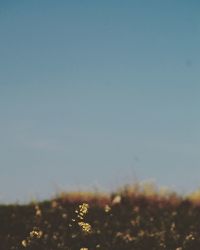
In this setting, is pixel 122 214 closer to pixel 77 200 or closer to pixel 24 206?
pixel 77 200

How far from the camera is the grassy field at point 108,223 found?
10.3m

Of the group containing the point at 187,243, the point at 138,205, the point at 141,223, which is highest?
the point at 138,205

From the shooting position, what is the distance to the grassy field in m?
10.3

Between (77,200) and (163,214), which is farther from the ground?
(77,200)

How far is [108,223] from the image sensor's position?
11.7 m

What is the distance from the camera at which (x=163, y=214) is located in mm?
12688

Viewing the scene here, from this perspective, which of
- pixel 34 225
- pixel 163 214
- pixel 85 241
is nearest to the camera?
pixel 85 241

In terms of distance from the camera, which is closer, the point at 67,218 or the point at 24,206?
the point at 67,218

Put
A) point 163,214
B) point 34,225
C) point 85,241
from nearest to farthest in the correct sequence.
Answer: point 85,241
point 34,225
point 163,214

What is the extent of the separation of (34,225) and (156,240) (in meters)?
2.45

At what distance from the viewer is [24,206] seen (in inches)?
530

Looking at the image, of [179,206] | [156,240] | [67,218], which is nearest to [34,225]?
[67,218]

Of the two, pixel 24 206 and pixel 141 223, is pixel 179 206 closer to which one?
pixel 141 223

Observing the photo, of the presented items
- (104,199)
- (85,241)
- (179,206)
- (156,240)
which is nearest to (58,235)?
(85,241)
